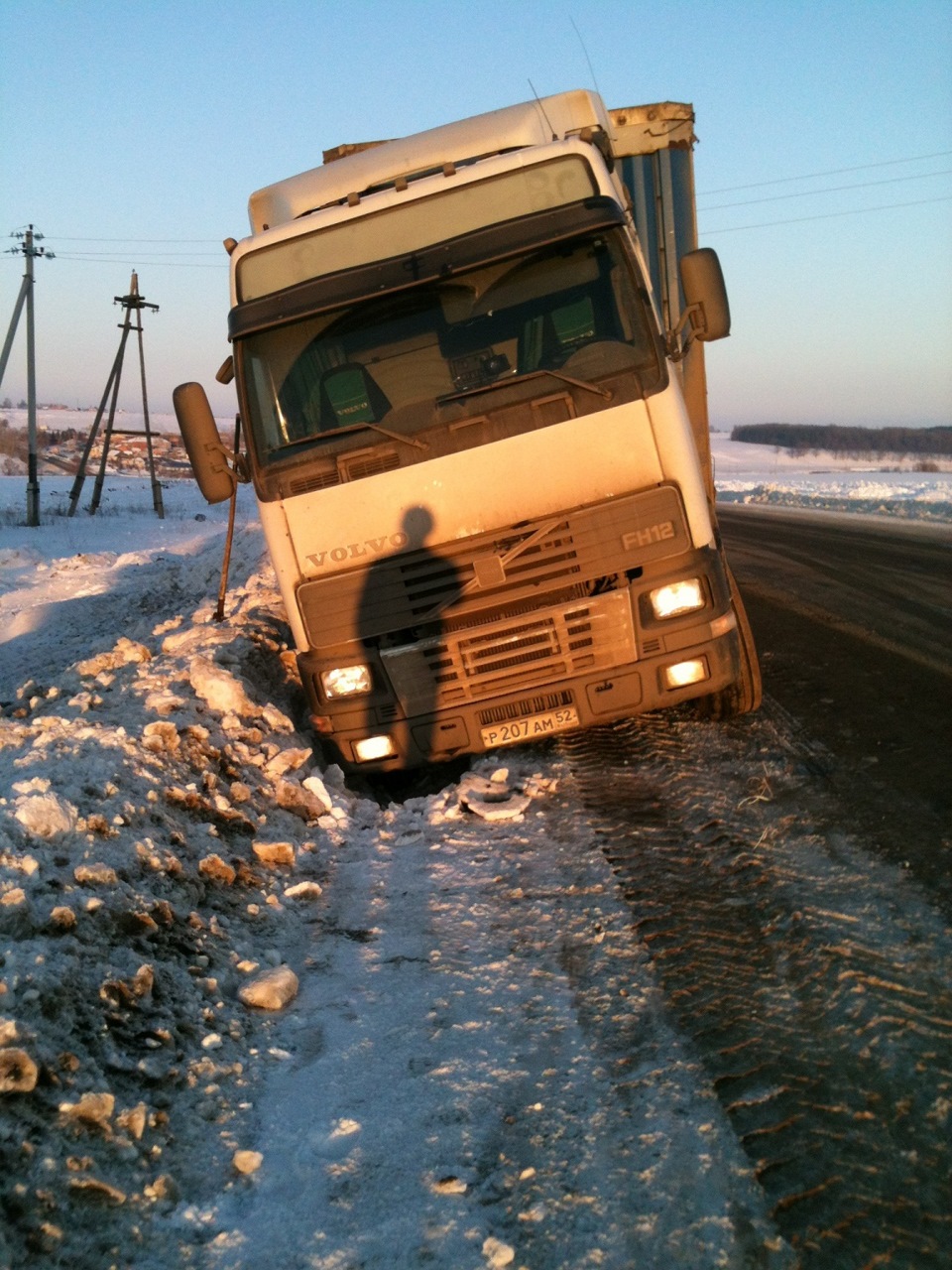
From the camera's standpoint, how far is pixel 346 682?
5.45 meters

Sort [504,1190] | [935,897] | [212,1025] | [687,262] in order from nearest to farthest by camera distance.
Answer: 1. [504,1190]
2. [212,1025]
3. [935,897]
4. [687,262]

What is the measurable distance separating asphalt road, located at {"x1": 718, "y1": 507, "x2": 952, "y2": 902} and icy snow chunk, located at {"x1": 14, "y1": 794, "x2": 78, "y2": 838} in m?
3.49

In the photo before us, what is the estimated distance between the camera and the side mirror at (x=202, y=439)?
5.95 meters

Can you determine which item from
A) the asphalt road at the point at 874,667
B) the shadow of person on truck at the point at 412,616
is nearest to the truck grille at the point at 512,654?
the shadow of person on truck at the point at 412,616

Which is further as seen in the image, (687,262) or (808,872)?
(687,262)

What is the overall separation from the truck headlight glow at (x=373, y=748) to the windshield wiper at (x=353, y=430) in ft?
5.35

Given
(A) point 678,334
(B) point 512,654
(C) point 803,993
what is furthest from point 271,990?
(A) point 678,334

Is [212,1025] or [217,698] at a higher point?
[217,698]

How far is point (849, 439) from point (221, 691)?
70284 mm

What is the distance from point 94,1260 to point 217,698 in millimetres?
3944

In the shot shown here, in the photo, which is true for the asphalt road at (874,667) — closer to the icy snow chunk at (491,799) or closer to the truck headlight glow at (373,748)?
the icy snow chunk at (491,799)

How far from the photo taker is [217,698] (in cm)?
610

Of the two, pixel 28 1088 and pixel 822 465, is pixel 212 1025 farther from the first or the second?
pixel 822 465

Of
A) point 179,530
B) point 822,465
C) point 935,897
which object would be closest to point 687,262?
point 935,897
